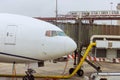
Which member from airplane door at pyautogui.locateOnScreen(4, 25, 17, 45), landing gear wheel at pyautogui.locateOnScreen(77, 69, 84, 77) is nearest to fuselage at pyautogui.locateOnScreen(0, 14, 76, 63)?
airplane door at pyautogui.locateOnScreen(4, 25, 17, 45)

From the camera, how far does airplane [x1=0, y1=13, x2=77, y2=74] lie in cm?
1561

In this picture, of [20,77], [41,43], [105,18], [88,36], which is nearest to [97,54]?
[88,36]

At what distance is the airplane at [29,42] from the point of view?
615 inches

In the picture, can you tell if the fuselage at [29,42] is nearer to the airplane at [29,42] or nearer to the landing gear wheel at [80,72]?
the airplane at [29,42]

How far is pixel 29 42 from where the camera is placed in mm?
15633

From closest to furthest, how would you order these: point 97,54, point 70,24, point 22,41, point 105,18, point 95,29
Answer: point 22,41
point 97,54
point 70,24
point 95,29
point 105,18

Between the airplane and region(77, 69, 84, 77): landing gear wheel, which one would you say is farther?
region(77, 69, 84, 77): landing gear wheel

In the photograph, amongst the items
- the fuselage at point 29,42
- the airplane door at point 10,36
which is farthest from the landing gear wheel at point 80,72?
the airplane door at point 10,36

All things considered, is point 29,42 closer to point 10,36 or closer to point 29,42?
point 29,42

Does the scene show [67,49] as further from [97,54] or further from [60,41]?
[97,54]

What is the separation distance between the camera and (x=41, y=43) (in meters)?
15.7

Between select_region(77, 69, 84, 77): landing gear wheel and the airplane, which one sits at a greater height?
the airplane

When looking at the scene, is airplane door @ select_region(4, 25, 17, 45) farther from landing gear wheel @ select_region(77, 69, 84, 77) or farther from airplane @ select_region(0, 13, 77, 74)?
landing gear wheel @ select_region(77, 69, 84, 77)

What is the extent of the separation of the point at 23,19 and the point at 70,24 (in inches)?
311
